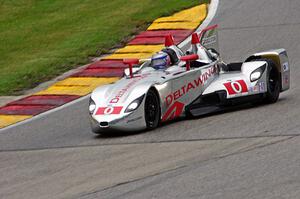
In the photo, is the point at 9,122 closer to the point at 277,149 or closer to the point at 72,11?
the point at 277,149

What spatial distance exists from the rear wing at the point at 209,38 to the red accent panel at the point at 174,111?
1674mm

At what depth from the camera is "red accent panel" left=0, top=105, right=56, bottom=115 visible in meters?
15.4

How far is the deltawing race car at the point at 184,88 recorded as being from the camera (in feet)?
39.5

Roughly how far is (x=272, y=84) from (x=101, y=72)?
535cm

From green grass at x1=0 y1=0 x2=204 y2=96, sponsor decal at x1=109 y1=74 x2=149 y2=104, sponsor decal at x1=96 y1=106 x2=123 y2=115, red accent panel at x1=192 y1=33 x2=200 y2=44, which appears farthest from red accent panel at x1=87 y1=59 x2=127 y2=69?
sponsor decal at x1=96 y1=106 x2=123 y2=115

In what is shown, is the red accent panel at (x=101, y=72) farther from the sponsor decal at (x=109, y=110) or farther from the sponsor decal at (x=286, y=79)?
the sponsor decal at (x=109, y=110)

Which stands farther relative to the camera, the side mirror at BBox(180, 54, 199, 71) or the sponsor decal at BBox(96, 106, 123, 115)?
the side mirror at BBox(180, 54, 199, 71)

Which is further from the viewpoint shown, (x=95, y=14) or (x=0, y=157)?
(x=95, y=14)

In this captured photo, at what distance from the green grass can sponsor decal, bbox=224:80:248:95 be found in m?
5.75

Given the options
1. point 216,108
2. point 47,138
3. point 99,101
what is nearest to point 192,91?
point 216,108

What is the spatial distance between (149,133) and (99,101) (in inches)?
33.6

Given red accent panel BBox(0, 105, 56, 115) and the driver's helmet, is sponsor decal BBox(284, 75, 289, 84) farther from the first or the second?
red accent panel BBox(0, 105, 56, 115)

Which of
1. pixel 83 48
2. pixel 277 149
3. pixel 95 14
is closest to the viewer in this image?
pixel 277 149

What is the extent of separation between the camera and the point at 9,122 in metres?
14.9
